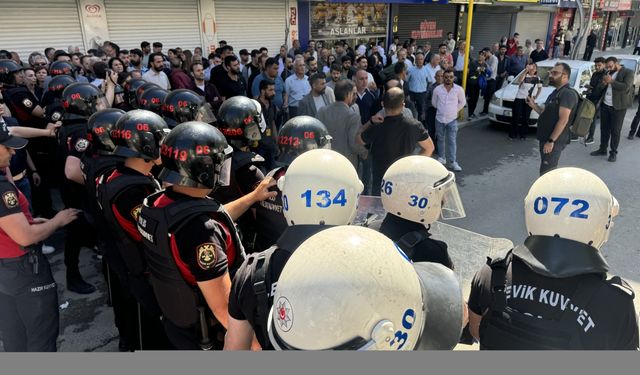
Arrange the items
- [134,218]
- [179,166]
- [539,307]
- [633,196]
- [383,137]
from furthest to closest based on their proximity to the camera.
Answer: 1. [633,196]
2. [383,137]
3. [134,218]
4. [179,166]
5. [539,307]

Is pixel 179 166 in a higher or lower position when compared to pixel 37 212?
higher

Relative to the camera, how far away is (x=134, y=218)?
2.78 metres

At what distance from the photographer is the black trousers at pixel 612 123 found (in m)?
8.34

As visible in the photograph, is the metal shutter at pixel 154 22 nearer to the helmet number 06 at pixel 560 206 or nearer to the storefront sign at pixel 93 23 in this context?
the storefront sign at pixel 93 23

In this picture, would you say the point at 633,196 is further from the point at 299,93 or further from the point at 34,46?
the point at 34,46

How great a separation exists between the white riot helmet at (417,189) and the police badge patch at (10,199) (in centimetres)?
222

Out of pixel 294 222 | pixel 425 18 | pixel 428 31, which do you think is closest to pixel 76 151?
pixel 294 222

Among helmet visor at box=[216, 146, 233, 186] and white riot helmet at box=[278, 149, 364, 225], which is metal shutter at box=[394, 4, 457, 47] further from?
white riot helmet at box=[278, 149, 364, 225]

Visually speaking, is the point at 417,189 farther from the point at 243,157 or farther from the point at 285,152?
the point at 243,157

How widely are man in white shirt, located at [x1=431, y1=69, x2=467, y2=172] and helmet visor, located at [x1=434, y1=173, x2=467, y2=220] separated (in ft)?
17.5

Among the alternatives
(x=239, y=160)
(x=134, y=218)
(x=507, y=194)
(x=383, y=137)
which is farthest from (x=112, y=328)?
(x=507, y=194)

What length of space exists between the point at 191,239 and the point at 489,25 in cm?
2570

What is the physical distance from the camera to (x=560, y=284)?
1.80m

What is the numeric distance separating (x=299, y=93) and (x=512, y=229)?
174 inches
